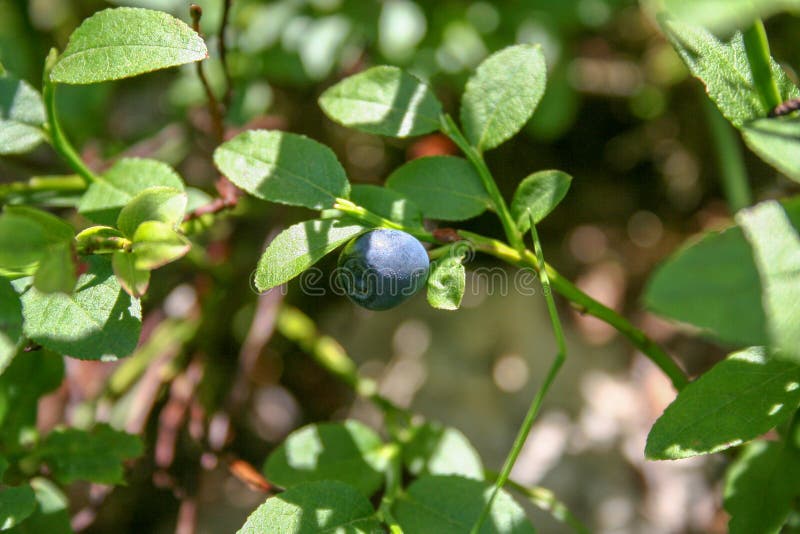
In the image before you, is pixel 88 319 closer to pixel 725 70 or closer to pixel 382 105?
pixel 382 105

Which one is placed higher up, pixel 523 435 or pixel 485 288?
pixel 523 435

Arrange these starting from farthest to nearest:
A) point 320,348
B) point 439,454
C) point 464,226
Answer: point 464,226
point 320,348
point 439,454

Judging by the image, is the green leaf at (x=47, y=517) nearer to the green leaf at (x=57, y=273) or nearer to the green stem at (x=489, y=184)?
the green leaf at (x=57, y=273)

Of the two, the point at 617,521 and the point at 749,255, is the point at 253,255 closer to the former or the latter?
the point at 617,521

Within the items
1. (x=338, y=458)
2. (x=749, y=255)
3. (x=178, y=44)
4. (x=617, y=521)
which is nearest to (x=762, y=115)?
(x=749, y=255)

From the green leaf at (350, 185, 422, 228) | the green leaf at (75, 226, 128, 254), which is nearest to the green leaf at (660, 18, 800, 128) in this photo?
the green leaf at (350, 185, 422, 228)

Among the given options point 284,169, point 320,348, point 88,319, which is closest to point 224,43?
point 284,169

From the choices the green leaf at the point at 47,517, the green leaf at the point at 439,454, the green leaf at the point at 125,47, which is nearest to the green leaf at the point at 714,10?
the green leaf at the point at 125,47
